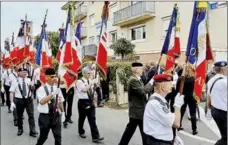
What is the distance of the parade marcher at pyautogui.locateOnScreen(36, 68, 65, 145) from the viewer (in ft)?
16.9

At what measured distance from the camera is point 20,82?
7.34 meters

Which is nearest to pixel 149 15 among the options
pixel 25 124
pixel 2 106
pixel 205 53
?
pixel 2 106

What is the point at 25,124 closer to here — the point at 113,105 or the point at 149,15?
the point at 113,105

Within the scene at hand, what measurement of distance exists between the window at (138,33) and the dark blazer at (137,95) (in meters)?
16.9

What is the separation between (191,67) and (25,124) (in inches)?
211

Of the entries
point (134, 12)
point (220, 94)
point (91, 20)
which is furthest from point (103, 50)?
point (91, 20)

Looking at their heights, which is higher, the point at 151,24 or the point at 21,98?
the point at 151,24

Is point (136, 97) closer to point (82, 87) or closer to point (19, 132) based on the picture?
point (82, 87)

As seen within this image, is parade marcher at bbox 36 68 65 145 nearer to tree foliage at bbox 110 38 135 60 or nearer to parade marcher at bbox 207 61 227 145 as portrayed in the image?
parade marcher at bbox 207 61 227 145

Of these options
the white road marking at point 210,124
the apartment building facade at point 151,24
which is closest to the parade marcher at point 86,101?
the white road marking at point 210,124

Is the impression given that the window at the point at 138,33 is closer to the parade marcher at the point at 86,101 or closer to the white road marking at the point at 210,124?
the white road marking at the point at 210,124

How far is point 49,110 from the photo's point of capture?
17.5 feet

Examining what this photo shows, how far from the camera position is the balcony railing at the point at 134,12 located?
2077 centimetres

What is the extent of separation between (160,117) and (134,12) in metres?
19.6
